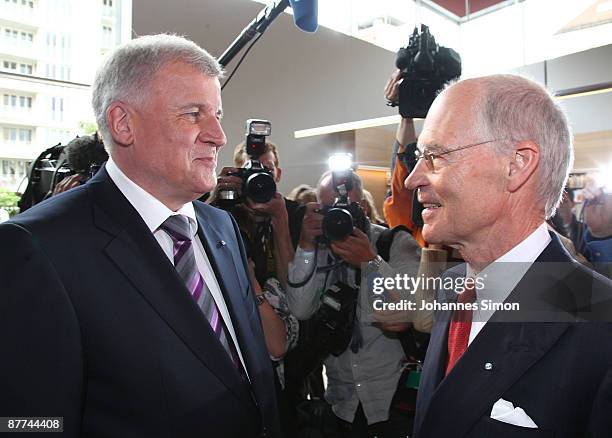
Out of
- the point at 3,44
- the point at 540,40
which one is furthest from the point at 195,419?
the point at 540,40

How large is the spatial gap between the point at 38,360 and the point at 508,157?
0.89 m

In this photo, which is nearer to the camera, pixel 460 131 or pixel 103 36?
pixel 460 131

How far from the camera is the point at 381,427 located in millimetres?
1640

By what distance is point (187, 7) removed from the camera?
4277 mm

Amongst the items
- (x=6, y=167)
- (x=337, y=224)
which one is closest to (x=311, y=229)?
(x=337, y=224)

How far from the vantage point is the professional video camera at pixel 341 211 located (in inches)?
64.6

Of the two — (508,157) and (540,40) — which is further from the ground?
(540,40)

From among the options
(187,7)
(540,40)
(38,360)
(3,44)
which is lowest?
(38,360)

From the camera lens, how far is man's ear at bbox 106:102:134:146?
1014mm

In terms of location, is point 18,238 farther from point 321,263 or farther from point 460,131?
point 321,263

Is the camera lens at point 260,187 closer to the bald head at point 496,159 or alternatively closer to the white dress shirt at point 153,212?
the white dress shirt at point 153,212

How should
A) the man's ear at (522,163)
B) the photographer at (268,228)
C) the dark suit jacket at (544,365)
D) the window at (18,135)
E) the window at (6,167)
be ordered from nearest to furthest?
1. the dark suit jacket at (544,365)
2. the man's ear at (522,163)
3. the photographer at (268,228)
4. the window at (6,167)
5. the window at (18,135)

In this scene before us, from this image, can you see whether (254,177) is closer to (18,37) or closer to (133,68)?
(133,68)

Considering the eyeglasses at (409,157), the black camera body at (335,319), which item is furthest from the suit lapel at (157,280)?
the eyeglasses at (409,157)
